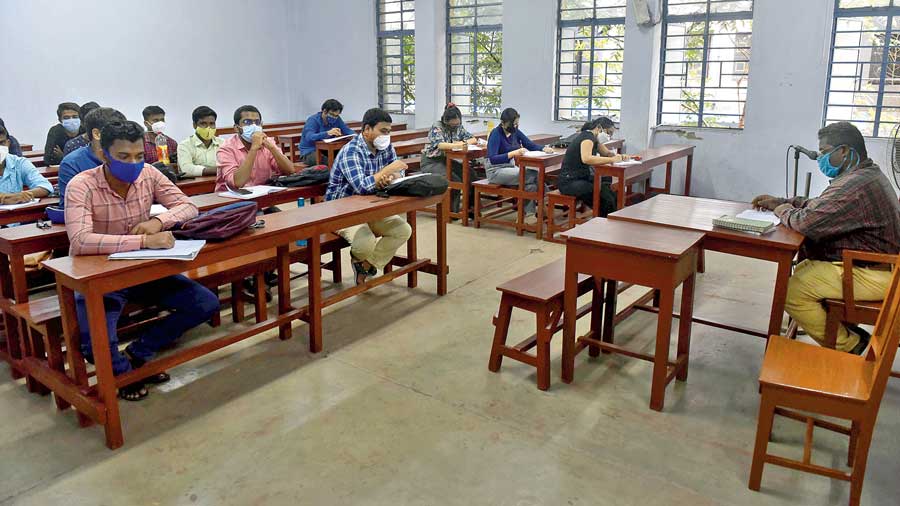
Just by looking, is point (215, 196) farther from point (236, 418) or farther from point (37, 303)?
point (236, 418)

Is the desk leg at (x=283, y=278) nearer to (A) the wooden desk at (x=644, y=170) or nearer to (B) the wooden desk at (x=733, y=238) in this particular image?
(B) the wooden desk at (x=733, y=238)

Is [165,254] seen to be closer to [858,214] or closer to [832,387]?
[832,387]

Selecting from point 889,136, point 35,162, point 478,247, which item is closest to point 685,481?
point 478,247

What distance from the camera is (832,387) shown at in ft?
7.22

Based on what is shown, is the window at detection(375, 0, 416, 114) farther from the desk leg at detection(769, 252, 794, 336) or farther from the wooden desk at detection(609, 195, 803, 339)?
the desk leg at detection(769, 252, 794, 336)

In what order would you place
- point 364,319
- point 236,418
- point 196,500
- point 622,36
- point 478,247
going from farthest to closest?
point 622,36, point 478,247, point 364,319, point 236,418, point 196,500

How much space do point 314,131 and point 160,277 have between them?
15.8 ft

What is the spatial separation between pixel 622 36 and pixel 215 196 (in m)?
5.57

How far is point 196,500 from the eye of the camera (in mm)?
2332

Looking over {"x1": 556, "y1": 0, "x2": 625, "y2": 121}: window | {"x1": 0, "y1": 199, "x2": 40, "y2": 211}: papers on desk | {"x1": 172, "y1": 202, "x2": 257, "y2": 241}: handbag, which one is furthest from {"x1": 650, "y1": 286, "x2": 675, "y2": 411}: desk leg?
{"x1": 556, "y1": 0, "x2": 625, "y2": 121}: window

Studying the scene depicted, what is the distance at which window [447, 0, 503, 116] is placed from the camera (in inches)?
354

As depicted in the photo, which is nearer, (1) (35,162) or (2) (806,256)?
(2) (806,256)

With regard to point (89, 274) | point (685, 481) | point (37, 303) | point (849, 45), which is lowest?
point (685, 481)

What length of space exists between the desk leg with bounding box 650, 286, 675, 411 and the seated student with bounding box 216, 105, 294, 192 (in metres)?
2.67
